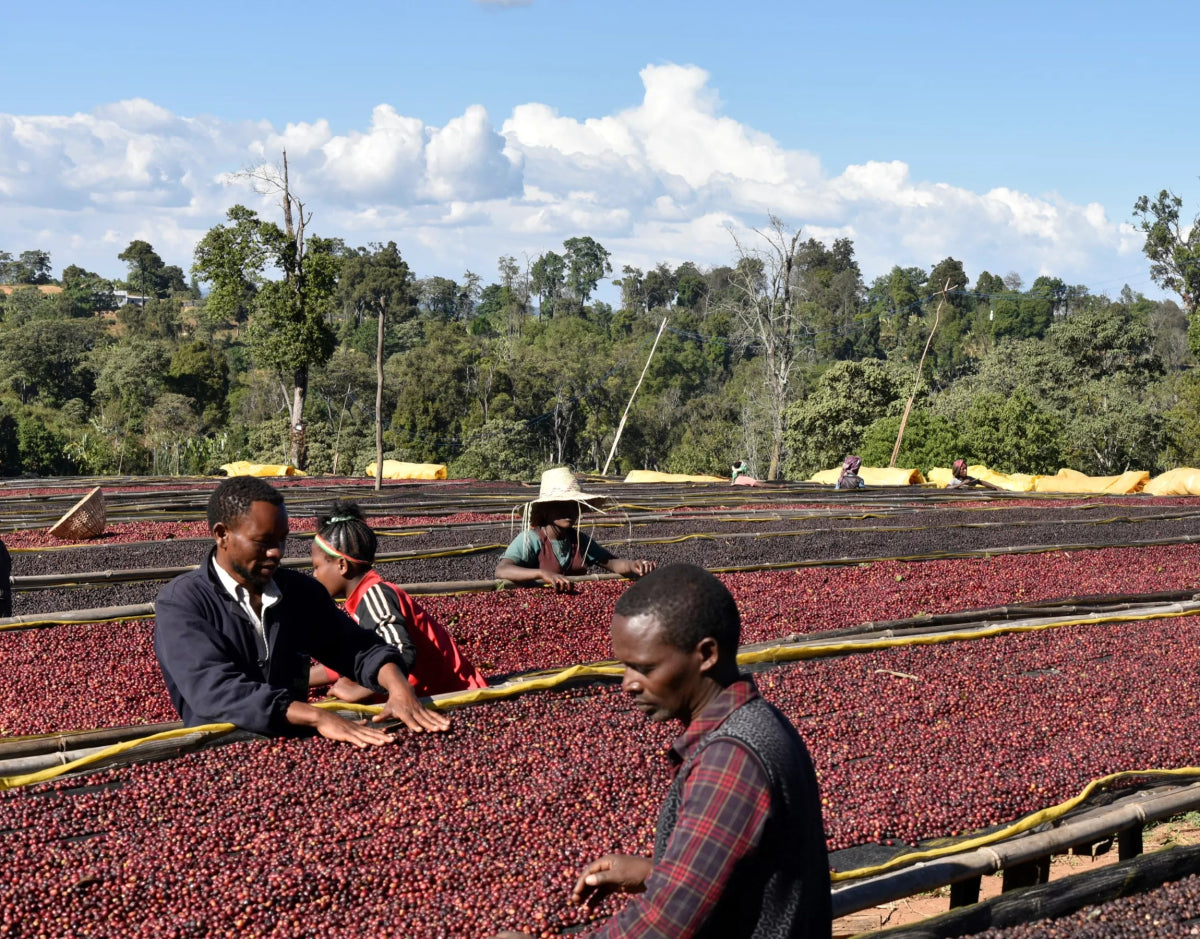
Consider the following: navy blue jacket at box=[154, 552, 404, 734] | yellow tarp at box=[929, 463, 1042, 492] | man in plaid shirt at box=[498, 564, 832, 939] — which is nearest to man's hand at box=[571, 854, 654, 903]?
man in plaid shirt at box=[498, 564, 832, 939]

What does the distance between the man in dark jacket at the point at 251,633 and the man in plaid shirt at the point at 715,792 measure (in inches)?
66.8

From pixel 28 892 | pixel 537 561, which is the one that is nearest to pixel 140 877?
pixel 28 892

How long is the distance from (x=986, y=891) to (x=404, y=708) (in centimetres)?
228

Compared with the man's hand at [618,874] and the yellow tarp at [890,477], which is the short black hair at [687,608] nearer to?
the man's hand at [618,874]

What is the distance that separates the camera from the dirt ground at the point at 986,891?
3904 mm

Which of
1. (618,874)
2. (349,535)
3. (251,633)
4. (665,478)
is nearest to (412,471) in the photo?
(665,478)

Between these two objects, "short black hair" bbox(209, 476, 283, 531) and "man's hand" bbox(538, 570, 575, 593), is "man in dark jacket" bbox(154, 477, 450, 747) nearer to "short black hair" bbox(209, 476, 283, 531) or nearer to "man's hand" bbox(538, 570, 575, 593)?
"short black hair" bbox(209, 476, 283, 531)

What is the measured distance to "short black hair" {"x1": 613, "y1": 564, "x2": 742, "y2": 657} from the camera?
6.25ft

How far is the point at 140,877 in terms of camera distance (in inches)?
115

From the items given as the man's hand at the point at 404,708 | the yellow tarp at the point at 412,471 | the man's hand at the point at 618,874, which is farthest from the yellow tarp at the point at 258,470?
the man's hand at the point at 618,874

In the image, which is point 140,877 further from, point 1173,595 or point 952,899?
point 1173,595

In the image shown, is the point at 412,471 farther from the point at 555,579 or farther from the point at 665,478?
the point at 555,579

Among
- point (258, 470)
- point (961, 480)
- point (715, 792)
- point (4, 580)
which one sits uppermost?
point (715, 792)

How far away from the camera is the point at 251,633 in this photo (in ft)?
11.1
